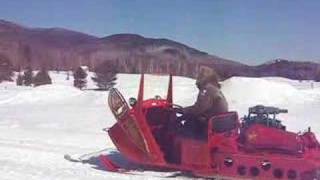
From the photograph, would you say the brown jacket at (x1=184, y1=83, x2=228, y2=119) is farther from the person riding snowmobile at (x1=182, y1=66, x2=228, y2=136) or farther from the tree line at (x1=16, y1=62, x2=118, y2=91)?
the tree line at (x1=16, y1=62, x2=118, y2=91)

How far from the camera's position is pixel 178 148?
10156 millimetres

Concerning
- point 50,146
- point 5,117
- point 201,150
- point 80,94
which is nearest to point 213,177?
point 201,150

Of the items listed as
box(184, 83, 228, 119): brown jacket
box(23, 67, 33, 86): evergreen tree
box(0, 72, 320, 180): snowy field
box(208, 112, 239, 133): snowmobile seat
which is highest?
box(184, 83, 228, 119): brown jacket

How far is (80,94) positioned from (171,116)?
69.4 ft

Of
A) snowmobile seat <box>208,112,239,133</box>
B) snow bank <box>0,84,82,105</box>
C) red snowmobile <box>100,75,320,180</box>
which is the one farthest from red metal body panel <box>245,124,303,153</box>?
snow bank <box>0,84,82,105</box>

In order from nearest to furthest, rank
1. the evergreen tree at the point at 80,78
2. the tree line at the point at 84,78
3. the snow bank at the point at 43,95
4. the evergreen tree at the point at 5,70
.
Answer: the snow bank at the point at 43,95 < the tree line at the point at 84,78 < the evergreen tree at the point at 80,78 < the evergreen tree at the point at 5,70

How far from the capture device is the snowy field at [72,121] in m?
10.3

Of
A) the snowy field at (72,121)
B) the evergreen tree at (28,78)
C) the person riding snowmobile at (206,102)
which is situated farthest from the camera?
the evergreen tree at (28,78)

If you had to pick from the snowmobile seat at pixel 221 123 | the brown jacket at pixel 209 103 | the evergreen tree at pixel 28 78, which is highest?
the brown jacket at pixel 209 103

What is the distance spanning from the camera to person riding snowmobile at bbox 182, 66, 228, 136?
32.3ft

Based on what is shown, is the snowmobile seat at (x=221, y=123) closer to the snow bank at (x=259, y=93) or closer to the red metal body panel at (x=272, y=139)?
the red metal body panel at (x=272, y=139)

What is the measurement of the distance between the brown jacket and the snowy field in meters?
1.14

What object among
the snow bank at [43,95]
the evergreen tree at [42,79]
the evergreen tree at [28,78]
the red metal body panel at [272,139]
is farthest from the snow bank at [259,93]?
the evergreen tree at [28,78]

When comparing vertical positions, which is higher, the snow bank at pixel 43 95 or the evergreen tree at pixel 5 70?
the evergreen tree at pixel 5 70
